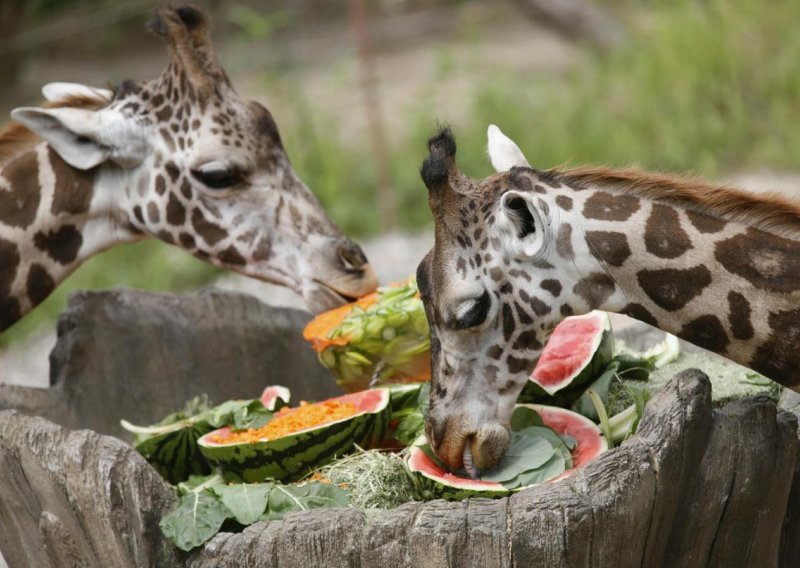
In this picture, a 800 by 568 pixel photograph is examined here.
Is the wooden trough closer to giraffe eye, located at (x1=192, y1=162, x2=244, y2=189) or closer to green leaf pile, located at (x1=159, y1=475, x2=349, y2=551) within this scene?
green leaf pile, located at (x1=159, y1=475, x2=349, y2=551)

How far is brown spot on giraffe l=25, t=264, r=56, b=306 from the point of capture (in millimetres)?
5340

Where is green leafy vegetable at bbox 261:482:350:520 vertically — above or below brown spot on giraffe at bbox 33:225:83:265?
below

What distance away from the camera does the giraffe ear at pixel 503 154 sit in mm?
4129

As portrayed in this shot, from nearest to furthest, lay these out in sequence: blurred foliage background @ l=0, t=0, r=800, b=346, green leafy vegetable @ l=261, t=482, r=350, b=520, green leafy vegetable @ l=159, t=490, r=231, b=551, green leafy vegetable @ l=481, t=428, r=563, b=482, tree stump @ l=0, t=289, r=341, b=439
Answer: green leafy vegetable @ l=159, t=490, r=231, b=551 < green leafy vegetable @ l=261, t=482, r=350, b=520 < green leafy vegetable @ l=481, t=428, r=563, b=482 < tree stump @ l=0, t=289, r=341, b=439 < blurred foliage background @ l=0, t=0, r=800, b=346

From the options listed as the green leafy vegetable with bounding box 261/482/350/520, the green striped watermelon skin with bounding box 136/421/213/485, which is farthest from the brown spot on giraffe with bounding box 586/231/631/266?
the green striped watermelon skin with bounding box 136/421/213/485

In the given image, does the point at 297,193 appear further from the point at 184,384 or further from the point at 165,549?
the point at 165,549

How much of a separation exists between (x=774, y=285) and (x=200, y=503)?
1.86 metres

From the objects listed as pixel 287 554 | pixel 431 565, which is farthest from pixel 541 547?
pixel 287 554

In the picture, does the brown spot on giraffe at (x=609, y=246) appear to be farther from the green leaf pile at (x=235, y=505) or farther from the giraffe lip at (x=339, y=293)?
the giraffe lip at (x=339, y=293)

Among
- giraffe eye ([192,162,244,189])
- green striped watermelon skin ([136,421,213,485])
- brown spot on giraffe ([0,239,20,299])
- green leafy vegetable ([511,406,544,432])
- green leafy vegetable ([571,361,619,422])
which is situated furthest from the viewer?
giraffe eye ([192,162,244,189])

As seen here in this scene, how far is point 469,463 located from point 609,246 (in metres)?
0.85

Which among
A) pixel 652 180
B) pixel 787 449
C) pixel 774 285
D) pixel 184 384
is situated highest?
pixel 652 180

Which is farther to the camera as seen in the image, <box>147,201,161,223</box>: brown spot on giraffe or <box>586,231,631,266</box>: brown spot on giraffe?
<box>147,201,161,223</box>: brown spot on giraffe

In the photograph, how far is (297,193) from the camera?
5.53 metres
